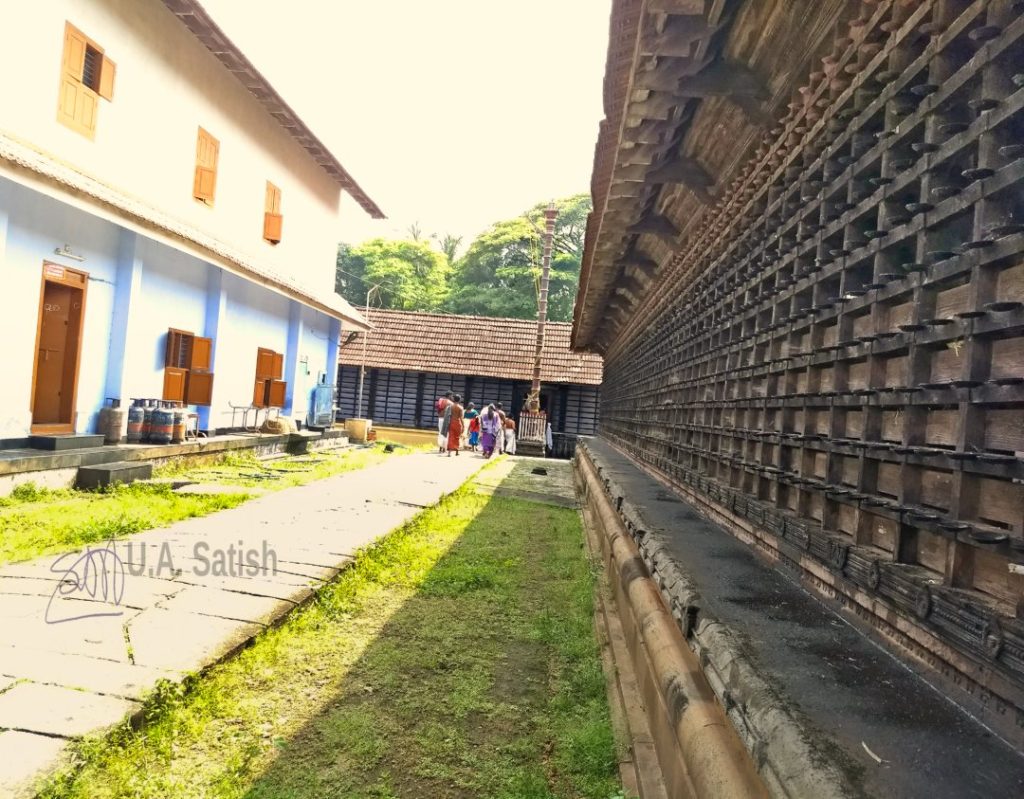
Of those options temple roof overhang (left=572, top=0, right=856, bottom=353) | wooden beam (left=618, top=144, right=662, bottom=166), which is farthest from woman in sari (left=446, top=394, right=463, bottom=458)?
wooden beam (left=618, top=144, right=662, bottom=166)

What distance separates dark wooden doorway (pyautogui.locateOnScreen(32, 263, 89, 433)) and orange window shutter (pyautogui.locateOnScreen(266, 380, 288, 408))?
18.4 ft

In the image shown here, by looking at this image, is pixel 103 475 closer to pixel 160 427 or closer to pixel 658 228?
pixel 160 427

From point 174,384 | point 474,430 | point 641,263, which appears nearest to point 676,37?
point 641,263

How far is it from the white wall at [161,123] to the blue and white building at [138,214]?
0.09ft

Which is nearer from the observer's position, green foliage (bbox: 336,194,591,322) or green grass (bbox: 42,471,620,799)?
green grass (bbox: 42,471,620,799)

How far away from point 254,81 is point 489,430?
955 centimetres

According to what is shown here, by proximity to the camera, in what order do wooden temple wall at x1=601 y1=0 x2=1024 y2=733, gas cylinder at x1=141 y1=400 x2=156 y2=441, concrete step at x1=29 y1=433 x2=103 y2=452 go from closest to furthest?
wooden temple wall at x1=601 y1=0 x2=1024 y2=733
concrete step at x1=29 y1=433 x2=103 y2=452
gas cylinder at x1=141 y1=400 x2=156 y2=441

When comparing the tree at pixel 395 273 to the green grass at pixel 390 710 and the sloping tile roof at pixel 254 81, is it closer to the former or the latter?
the sloping tile roof at pixel 254 81

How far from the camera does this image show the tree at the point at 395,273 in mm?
37781

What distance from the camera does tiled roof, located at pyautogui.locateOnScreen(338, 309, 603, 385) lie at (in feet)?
77.0

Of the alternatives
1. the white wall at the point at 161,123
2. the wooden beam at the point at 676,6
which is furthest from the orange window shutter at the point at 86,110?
the wooden beam at the point at 676,6

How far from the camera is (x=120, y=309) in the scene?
9.64 m

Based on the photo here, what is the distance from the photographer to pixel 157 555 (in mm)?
5145
